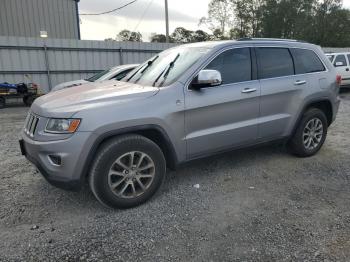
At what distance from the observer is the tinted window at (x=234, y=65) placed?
3760 millimetres

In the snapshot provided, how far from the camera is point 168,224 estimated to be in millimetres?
2973

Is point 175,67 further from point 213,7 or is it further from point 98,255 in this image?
point 213,7

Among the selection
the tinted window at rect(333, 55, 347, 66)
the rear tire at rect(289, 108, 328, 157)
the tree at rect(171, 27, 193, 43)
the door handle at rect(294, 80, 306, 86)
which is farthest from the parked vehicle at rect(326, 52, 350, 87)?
the tree at rect(171, 27, 193, 43)

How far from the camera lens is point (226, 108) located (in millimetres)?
3709

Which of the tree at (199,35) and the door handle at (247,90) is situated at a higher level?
the tree at (199,35)

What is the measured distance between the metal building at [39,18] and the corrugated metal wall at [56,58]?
223 inches

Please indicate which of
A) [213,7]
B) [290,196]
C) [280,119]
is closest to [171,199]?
[290,196]

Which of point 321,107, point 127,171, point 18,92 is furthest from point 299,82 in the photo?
point 18,92

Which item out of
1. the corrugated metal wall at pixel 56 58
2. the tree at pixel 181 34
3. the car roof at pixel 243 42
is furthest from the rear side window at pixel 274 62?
the tree at pixel 181 34

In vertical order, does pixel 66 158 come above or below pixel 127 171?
above

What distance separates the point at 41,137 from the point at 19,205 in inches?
38.2

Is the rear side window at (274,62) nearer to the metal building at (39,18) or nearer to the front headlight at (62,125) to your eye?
the front headlight at (62,125)

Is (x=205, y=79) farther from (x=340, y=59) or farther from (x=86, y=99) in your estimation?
(x=340, y=59)

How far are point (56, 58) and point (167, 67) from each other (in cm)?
1077
